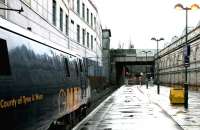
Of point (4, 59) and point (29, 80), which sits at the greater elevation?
point (4, 59)

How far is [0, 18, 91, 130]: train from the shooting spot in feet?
24.8

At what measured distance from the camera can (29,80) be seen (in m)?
8.87

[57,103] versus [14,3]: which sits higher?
[14,3]

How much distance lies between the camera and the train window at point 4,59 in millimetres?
7586

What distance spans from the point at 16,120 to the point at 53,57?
4.30 m

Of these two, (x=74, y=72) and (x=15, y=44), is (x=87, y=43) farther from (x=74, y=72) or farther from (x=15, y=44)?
(x=15, y=44)

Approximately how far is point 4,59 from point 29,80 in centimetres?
125

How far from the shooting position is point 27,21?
22.2m

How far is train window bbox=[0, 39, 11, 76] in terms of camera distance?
7.59 metres

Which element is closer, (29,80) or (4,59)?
(4,59)

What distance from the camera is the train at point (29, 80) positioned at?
7.57 m

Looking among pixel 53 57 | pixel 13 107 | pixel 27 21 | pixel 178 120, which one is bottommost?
pixel 178 120

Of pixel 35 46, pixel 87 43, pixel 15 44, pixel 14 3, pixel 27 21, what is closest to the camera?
pixel 15 44

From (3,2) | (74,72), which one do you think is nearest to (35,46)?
(74,72)
